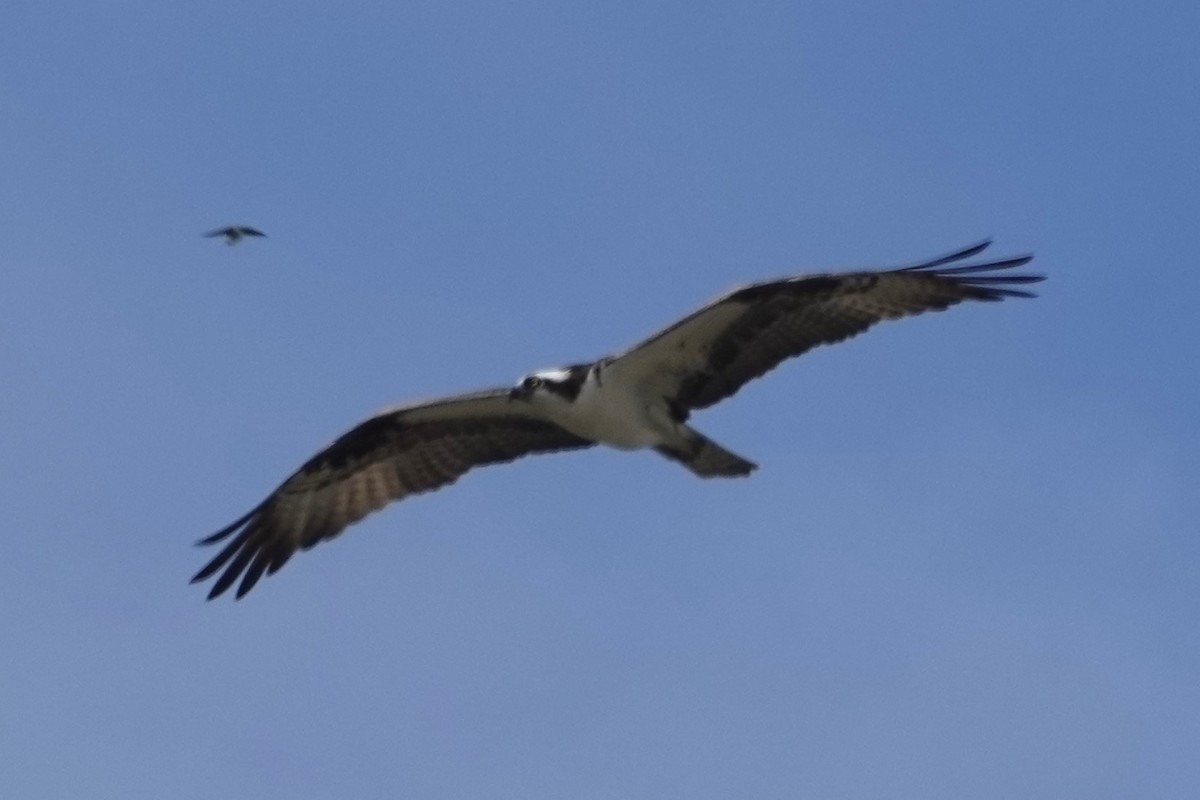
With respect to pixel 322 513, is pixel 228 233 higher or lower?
higher

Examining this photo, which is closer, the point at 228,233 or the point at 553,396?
the point at 553,396

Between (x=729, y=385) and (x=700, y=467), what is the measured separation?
0.57 m

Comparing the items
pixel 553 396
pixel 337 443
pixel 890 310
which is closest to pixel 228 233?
pixel 337 443

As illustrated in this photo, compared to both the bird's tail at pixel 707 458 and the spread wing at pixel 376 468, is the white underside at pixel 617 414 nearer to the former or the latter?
the bird's tail at pixel 707 458

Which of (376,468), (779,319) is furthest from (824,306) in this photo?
(376,468)

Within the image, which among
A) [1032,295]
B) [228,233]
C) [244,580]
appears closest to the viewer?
[1032,295]

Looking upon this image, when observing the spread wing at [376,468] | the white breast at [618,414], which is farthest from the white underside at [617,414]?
the spread wing at [376,468]

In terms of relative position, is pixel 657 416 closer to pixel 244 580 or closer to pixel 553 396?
pixel 553 396

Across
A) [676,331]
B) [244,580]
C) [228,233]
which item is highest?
[228,233]

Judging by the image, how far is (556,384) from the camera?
51.3 feet

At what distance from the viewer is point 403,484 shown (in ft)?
55.9

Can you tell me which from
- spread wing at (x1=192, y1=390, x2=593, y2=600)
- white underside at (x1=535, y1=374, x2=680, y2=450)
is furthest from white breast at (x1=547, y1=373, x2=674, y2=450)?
spread wing at (x1=192, y1=390, x2=593, y2=600)

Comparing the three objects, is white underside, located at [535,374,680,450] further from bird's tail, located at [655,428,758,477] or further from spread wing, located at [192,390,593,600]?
spread wing, located at [192,390,593,600]

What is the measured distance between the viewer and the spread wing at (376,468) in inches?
655
